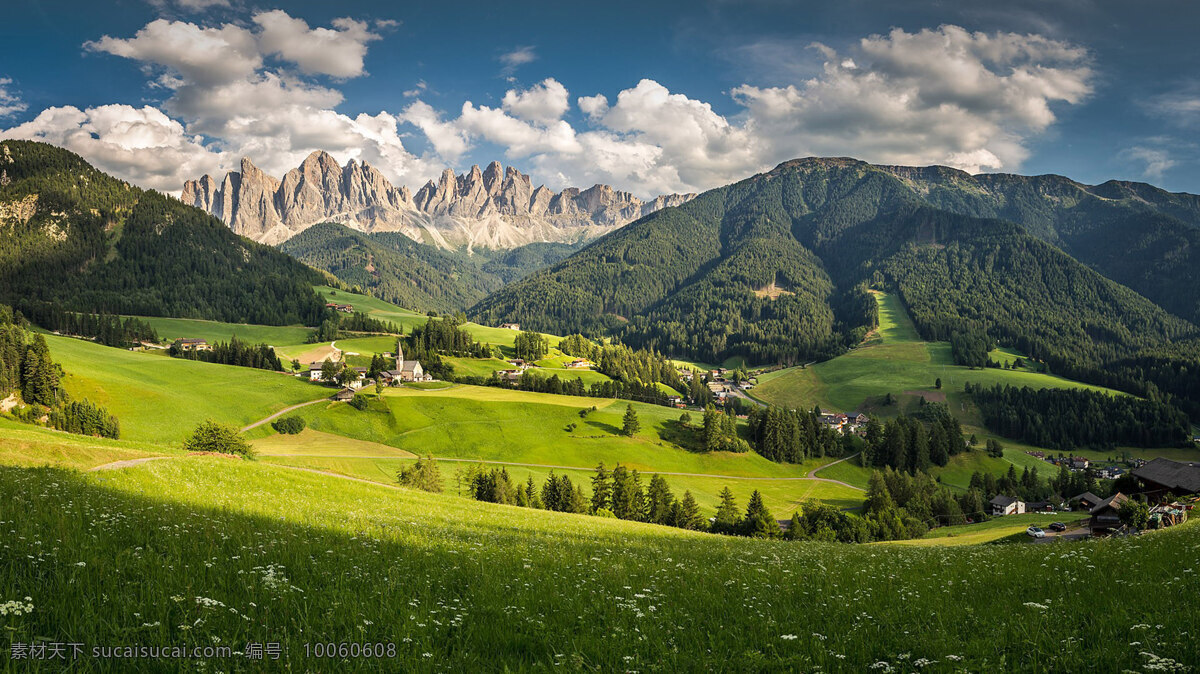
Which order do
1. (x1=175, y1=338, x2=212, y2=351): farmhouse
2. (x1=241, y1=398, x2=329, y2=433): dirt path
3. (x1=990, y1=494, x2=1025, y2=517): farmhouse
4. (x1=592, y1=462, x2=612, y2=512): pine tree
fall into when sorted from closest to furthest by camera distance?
(x1=592, y1=462, x2=612, y2=512): pine tree < (x1=990, y1=494, x2=1025, y2=517): farmhouse < (x1=241, y1=398, x2=329, y2=433): dirt path < (x1=175, y1=338, x2=212, y2=351): farmhouse

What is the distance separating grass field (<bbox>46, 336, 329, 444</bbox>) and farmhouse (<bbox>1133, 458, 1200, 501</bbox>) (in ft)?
462

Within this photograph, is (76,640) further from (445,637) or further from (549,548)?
(549,548)

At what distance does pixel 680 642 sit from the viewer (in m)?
6.88

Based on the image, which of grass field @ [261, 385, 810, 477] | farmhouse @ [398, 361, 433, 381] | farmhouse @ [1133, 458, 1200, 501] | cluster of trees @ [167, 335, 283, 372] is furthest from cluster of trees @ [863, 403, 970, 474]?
cluster of trees @ [167, 335, 283, 372]

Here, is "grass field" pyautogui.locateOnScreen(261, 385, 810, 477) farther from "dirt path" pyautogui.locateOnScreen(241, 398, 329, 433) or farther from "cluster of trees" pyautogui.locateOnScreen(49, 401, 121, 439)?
"cluster of trees" pyautogui.locateOnScreen(49, 401, 121, 439)

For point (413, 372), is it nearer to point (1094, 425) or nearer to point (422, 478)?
point (422, 478)

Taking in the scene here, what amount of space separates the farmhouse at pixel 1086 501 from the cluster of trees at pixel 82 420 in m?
158

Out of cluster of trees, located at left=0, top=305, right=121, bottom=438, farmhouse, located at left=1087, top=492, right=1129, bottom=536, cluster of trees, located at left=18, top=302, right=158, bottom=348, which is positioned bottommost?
farmhouse, located at left=1087, top=492, right=1129, bottom=536

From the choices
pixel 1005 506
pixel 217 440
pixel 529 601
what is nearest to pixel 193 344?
pixel 217 440

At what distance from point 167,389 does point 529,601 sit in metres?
137

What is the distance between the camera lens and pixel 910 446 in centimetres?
14238

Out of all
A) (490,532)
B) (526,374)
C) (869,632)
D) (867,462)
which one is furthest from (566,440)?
(869,632)

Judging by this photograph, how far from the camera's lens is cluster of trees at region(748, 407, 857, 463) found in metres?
144

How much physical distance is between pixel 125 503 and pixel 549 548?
35.6 feet
